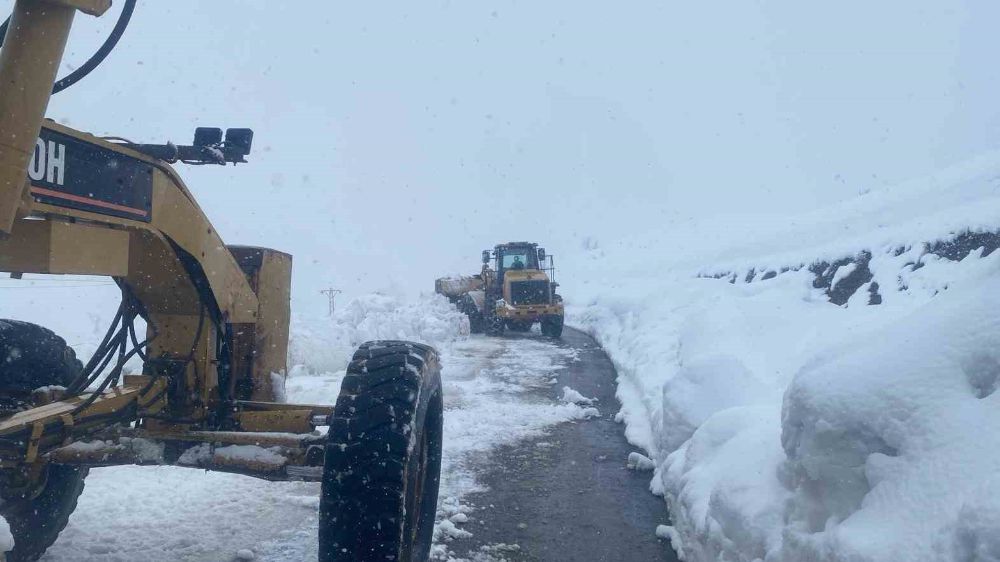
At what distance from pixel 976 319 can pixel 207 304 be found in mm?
3356

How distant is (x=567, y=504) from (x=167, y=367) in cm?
292

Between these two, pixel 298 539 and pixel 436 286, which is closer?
pixel 298 539

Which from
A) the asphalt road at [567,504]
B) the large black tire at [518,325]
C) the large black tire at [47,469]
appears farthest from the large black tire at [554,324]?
the large black tire at [47,469]

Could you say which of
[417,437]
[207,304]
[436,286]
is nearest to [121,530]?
[207,304]

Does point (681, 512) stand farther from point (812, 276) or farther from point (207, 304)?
point (812, 276)

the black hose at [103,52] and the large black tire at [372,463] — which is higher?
the black hose at [103,52]

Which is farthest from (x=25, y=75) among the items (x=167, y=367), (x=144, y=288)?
(x=167, y=367)

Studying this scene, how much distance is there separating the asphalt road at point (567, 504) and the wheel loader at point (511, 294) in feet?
35.8

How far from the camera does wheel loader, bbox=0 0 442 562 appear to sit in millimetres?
2395

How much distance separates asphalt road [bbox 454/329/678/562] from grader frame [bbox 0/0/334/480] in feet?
5.11

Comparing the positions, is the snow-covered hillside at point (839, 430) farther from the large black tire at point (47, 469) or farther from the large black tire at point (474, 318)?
the large black tire at point (474, 318)

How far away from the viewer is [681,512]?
4.44 metres

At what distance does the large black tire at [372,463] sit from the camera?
2869 millimetres

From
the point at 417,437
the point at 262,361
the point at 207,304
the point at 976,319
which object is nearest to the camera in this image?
the point at 976,319
